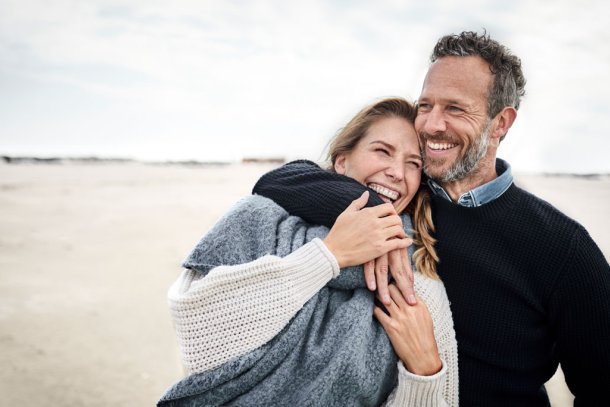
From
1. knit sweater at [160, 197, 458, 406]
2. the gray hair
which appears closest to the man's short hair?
the gray hair

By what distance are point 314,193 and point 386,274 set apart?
0.46m

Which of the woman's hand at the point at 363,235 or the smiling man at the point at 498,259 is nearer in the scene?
the woman's hand at the point at 363,235

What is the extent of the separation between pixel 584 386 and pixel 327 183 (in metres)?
1.44

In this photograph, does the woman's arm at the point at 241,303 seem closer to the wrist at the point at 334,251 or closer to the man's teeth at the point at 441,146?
the wrist at the point at 334,251

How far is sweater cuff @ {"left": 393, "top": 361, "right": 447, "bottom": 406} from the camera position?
156 centimetres

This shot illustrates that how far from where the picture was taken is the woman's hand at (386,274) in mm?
1694

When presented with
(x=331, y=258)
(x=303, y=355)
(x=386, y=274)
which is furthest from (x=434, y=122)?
(x=303, y=355)

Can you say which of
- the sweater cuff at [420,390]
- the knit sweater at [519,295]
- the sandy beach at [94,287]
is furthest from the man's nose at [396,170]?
the sandy beach at [94,287]

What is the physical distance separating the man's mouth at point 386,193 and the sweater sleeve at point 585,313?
2.54 feet

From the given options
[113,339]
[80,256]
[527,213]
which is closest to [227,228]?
[527,213]

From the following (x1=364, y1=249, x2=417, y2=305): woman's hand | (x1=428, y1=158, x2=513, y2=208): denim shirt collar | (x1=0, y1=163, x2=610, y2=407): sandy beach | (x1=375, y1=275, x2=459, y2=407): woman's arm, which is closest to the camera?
(x1=375, y1=275, x2=459, y2=407): woman's arm

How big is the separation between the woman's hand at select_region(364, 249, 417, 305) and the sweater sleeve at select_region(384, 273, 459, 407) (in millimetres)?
96

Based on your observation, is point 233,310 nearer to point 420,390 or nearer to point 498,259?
point 420,390

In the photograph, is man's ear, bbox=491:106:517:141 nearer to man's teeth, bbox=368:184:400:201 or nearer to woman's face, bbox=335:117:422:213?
→ woman's face, bbox=335:117:422:213
